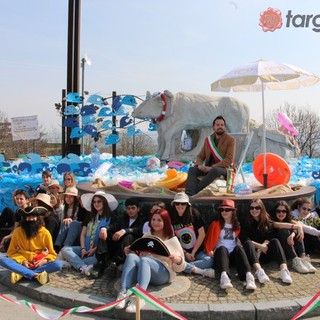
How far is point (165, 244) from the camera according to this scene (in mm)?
4641

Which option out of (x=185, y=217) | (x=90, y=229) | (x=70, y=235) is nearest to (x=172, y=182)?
(x=185, y=217)

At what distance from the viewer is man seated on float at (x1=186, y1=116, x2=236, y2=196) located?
6.62 m

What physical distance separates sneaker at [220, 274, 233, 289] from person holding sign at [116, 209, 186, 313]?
44cm

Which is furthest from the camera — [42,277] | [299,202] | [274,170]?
[274,170]

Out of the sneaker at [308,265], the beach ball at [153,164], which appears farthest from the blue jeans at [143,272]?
the beach ball at [153,164]

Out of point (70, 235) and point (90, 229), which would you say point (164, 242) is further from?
point (70, 235)

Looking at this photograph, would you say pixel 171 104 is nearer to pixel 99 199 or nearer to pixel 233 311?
pixel 99 199

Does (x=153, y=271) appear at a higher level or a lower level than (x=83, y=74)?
lower

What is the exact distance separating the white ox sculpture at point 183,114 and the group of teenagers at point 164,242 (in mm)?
8725

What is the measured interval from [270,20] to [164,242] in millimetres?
8644

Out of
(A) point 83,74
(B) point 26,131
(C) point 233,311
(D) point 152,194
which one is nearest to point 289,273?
(C) point 233,311

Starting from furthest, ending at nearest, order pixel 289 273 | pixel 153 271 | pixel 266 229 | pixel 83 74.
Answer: pixel 83 74 < pixel 266 229 < pixel 289 273 < pixel 153 271

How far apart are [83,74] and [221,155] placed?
14244 millimetres

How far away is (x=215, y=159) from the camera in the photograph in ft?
22.6
